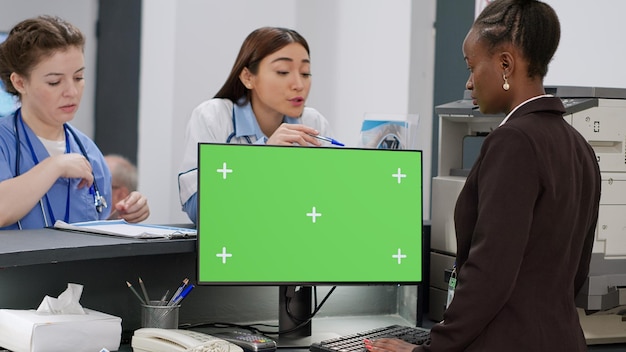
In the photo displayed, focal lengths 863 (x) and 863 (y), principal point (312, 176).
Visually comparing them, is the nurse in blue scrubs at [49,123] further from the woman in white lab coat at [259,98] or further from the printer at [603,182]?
the printer at [603,182]

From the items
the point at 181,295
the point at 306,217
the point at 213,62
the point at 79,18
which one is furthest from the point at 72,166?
the point at 79,18

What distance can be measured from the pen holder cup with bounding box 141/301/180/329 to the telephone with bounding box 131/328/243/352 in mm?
70

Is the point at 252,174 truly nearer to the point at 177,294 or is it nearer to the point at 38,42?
the point at 177,294

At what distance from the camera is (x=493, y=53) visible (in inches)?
58.2

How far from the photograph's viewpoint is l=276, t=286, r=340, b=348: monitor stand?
199cm

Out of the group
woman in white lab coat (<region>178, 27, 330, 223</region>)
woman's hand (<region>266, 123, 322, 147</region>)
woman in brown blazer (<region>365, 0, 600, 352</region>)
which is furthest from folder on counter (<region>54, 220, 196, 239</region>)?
woman in brown blazer (<region>365, 0, 600, 352</region>)

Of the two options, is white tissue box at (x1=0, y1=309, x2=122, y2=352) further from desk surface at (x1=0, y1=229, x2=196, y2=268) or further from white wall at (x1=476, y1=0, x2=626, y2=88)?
white wall at (x1=476, y1=0, x2=626, y2=88)

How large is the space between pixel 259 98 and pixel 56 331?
1147mm

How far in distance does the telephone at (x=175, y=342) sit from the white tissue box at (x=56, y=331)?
0.05 meters

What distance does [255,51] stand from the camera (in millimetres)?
2619

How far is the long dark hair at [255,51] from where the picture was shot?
2.60m

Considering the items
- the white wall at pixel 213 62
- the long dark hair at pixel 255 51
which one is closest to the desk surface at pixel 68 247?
the long dark hair at pixel 255 51

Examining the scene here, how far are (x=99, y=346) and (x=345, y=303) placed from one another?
720 millimetres

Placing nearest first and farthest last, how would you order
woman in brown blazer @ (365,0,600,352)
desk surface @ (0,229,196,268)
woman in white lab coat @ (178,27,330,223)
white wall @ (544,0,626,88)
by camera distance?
woman in brown blazer @ (365,0,600,352)
desk surface @ (0,229,196,268)
woman in white lab coat @ (178,27,330,223)
white wall @ (544,0,626,88)
